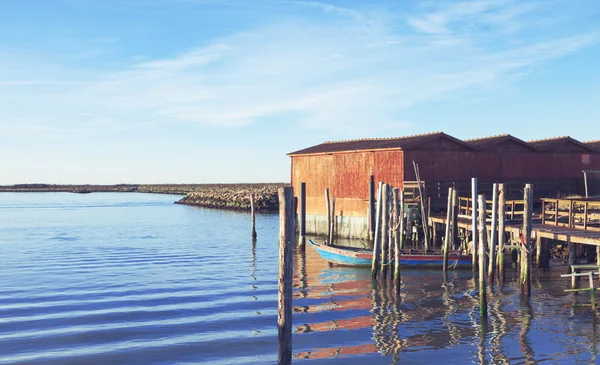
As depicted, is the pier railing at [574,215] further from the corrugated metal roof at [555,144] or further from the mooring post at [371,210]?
the corrugated metal roof at [555,144]

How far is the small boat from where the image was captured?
86.8 ft

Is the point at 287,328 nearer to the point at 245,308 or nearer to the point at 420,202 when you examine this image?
the point at 245,308

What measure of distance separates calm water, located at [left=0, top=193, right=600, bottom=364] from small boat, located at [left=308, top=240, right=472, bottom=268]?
482 millimetres

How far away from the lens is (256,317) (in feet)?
62.1

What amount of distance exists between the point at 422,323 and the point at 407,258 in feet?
29.7

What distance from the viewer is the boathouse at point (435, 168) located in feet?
120

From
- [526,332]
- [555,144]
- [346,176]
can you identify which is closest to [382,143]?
[346,176]

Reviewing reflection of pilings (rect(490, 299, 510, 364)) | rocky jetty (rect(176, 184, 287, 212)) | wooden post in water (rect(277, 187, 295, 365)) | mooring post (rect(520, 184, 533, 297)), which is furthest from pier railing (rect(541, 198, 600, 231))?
rocky jetty (rect(176, 184, 287, 212))

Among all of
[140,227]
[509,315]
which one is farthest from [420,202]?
[140,227]

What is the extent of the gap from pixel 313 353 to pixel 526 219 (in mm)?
8665

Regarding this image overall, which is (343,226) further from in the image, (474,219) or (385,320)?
(385,320)

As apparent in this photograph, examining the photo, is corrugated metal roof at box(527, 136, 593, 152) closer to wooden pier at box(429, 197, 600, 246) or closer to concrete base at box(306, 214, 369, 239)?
wooden pier at box(429, 197, 600, 246)

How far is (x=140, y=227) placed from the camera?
5531 cm

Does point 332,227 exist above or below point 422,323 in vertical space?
above
